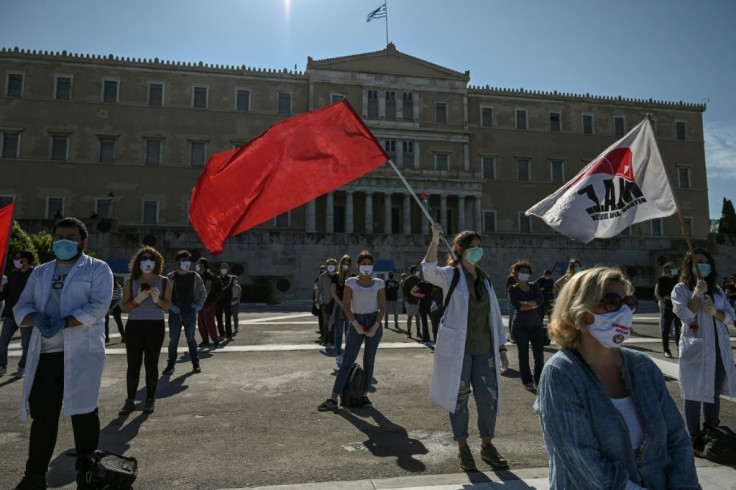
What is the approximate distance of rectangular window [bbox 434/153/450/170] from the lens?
4302 cm

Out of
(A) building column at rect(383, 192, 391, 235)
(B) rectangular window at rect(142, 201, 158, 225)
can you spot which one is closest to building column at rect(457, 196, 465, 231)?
(A) building column at rect(383, 192, 391, 235)

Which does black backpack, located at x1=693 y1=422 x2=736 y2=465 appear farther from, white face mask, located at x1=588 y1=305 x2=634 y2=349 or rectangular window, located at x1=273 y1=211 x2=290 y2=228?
rectangular window, located at x1=273 y1=211 x2=290 y2=228

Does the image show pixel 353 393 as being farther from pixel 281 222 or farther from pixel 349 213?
pixel 281 222

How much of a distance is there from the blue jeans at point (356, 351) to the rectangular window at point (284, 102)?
37837 millimetres

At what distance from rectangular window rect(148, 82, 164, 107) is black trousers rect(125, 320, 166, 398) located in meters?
38.6

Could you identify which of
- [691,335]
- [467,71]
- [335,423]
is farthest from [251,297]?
[467,71]

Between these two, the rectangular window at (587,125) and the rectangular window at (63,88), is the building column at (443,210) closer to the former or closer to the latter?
the rectangular window at (587,125)

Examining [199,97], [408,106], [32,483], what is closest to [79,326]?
[32,483]

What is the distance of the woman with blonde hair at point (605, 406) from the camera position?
1.92 metres

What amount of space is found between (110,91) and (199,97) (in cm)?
668

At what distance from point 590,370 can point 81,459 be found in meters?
3.48

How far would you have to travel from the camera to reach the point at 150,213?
38812 millimetres

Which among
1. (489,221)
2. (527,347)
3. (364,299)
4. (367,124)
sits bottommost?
(527,347)

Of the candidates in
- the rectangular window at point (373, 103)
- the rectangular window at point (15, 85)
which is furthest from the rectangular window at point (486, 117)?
the rectangular window at point (15, 85)
